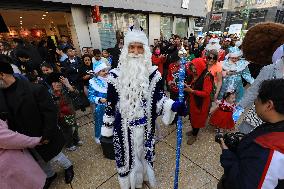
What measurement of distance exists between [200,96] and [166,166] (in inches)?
54.6

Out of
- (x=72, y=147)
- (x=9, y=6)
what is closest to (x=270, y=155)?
(x=72, y=147)

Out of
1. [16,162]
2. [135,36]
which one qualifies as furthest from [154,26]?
[16,162]

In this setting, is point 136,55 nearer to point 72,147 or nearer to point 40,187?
point 40,187

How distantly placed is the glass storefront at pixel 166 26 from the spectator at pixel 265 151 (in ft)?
46.4

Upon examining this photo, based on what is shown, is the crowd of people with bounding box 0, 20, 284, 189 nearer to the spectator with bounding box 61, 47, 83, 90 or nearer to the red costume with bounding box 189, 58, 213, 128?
the red costume with bounding box 189, 58, 213, 128

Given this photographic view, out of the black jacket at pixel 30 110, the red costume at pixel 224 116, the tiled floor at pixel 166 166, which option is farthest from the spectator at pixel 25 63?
the red costume at pixel 224 116

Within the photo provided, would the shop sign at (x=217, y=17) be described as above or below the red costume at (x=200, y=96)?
below

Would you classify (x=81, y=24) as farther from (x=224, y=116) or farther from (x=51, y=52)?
(x=224, y=116)

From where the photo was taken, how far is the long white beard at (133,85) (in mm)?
2248

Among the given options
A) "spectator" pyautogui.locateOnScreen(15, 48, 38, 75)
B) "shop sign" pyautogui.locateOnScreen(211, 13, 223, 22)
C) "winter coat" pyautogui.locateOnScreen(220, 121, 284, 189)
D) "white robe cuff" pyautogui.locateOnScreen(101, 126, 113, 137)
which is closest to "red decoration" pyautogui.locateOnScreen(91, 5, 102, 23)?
"spectator" pyautogui.locateOnScreen(15, 48, 38, 75)

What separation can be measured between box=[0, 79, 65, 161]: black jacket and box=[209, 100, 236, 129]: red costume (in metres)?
3.11

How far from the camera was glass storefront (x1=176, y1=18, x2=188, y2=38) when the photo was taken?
17.6 meters

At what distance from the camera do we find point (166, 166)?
321 cm

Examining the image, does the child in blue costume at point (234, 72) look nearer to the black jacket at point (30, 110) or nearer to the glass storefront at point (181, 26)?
the black jacket at point (30, 110)
